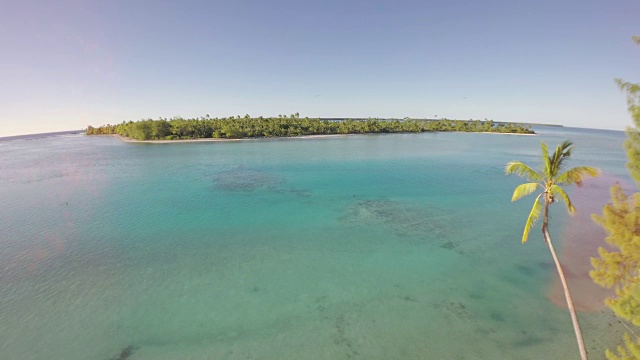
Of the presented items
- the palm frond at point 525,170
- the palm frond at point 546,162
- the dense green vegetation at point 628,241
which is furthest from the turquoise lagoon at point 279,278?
the palm frond at point 546,162

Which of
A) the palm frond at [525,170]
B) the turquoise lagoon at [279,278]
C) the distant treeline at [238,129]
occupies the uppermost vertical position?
the distant treeline at [238,129]

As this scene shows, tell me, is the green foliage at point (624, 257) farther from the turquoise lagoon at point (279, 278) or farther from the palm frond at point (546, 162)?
the turquoise lagoon at point (279, 278)

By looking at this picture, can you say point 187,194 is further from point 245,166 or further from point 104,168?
point 104,168

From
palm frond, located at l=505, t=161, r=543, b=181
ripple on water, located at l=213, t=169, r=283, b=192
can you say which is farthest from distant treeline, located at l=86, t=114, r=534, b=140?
palm frond, located at l=505, t=161, r=543, b=181

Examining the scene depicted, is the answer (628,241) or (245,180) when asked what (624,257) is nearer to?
(628,241)

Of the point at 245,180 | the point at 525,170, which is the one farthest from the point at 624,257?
the point at 245,180

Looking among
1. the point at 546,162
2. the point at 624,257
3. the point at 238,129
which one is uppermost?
the point at 238,129

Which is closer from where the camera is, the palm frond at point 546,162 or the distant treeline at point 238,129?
the palm frond at point 546,162

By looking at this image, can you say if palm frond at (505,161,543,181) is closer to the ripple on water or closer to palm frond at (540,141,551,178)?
palm frond at (540,141,551,178)
